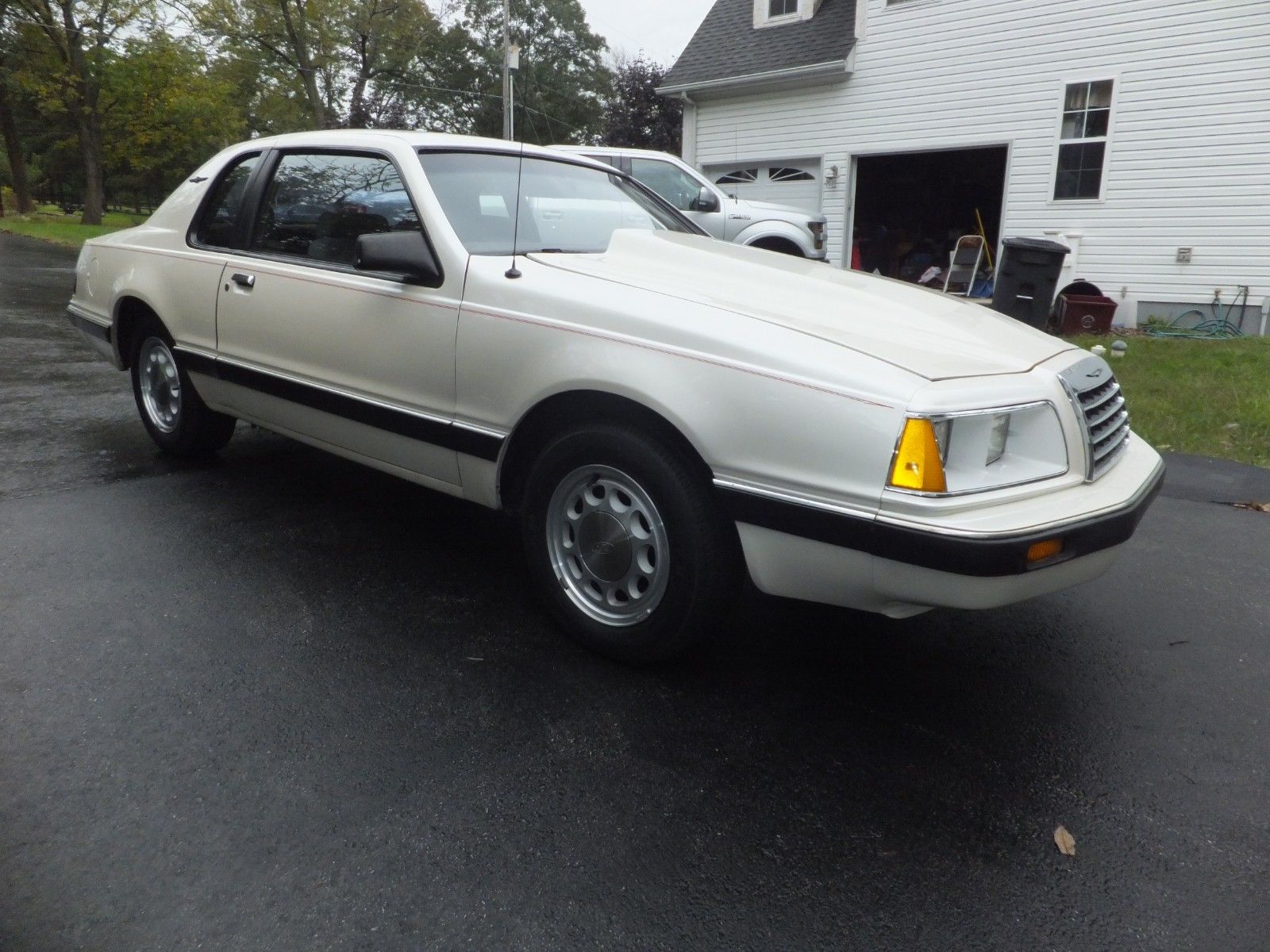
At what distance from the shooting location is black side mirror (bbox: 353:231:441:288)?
10.7 ft

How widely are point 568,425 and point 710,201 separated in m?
7.52

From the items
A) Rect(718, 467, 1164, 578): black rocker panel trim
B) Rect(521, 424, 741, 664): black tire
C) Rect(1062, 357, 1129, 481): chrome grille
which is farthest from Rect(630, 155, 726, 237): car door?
Rect(718, 467, 1164, 578): black rocker panel trim

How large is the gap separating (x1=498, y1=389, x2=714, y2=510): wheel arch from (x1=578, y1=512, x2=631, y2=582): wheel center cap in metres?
0.32

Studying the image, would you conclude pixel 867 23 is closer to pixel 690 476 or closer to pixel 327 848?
pixel 690 476

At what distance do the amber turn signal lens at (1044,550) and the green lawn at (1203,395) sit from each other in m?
4.33

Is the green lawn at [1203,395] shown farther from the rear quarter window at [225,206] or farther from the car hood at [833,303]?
the rear quarter window at [225,206]

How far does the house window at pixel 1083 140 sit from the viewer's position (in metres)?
12.5

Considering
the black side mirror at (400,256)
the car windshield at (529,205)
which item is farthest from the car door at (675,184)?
the black side mirror at (400,256)

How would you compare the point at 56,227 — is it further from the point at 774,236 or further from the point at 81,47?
the point at 774,236

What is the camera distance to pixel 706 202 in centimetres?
991

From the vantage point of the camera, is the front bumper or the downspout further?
the downspout

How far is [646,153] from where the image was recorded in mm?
10594

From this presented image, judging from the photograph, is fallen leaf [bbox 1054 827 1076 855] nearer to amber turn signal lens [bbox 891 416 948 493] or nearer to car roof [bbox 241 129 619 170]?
amber turn signal lens [bbox 891 416 948 493]

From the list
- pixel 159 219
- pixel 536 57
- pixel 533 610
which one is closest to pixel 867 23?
pixel 159 219
